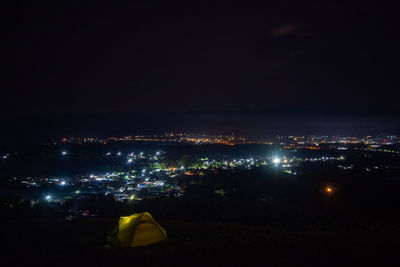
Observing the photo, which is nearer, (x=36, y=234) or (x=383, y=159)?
(x=36, y=234)

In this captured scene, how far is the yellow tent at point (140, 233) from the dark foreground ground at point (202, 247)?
0.31 meters

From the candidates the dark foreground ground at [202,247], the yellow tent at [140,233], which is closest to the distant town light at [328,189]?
the dark foreground ground at [202,247]

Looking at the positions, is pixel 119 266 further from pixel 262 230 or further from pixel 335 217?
Answer: pixel 335 217

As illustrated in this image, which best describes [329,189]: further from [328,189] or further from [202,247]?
[202,247]

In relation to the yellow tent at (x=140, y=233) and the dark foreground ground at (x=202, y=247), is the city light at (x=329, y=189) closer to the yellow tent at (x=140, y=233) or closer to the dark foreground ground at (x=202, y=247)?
the dark foreground ground at (x=202, y=247)

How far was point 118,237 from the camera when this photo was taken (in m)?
8.12

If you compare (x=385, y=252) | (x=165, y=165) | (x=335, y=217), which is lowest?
(x=165, y=165)

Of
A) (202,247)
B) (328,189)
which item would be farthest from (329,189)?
(202,247)

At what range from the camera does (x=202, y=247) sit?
7.86 m

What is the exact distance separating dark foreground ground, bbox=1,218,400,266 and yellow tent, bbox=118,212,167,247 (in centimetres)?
31

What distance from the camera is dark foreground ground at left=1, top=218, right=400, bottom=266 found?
22.2 ft

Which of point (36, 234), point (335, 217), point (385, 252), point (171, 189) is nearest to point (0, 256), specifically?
point (36, 234)

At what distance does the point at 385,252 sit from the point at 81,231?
10207 mm

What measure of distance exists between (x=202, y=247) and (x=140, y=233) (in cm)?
196
